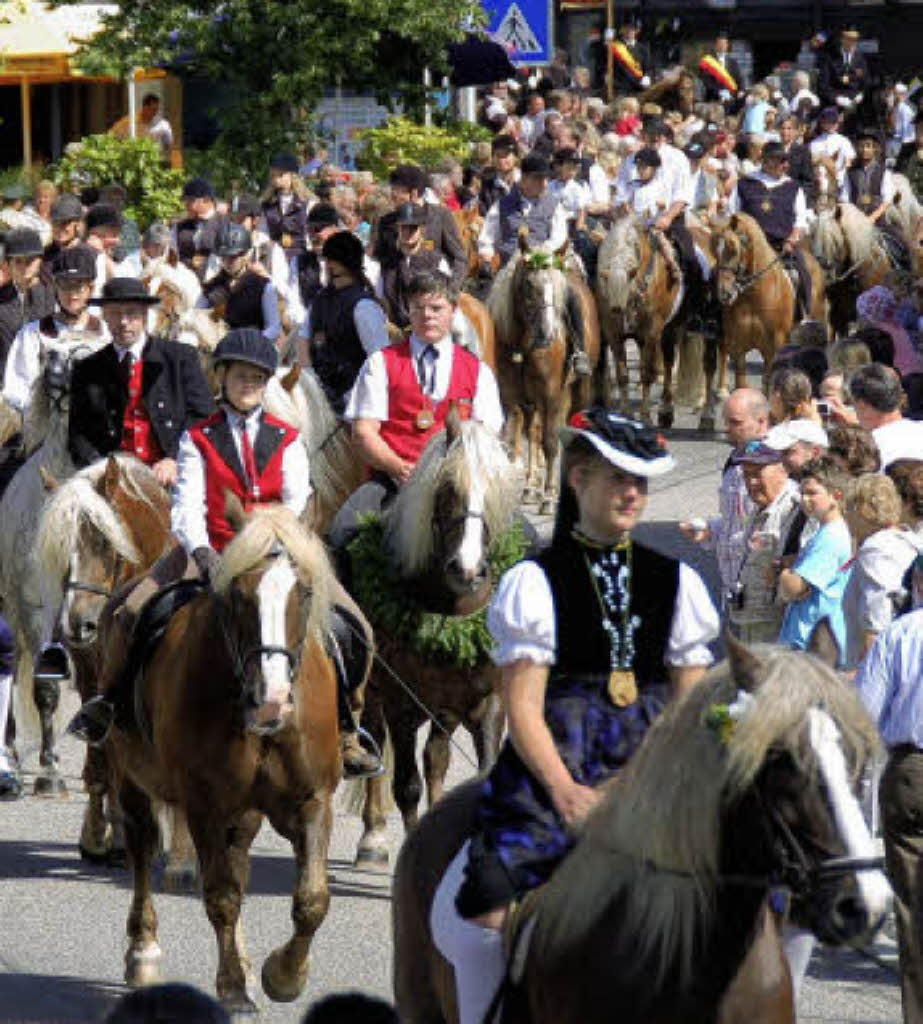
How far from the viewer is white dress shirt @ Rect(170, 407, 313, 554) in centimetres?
1014

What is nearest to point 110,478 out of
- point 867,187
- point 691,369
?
point 691,369

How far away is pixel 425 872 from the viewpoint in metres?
6.97

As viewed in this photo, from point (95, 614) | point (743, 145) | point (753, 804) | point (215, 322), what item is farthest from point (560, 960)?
point (743, 145)

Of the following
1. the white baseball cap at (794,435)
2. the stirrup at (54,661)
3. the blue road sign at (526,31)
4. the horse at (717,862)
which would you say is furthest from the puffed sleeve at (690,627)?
the blue road sign at (526,31)

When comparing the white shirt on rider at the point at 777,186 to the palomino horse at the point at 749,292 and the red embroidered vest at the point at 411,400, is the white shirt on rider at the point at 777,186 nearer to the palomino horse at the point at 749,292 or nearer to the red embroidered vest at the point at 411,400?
the palomino horse at the point at 749,292

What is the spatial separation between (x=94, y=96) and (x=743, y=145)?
14.1m

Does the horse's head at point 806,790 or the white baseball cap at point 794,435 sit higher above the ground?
the horse's head at point 806,790

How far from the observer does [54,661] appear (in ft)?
41.4

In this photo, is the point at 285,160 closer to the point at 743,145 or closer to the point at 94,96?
the point at 743,145

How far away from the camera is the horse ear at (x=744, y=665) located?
5.85m

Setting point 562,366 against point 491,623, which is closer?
point 491,623

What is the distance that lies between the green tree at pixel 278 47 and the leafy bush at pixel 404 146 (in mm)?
797

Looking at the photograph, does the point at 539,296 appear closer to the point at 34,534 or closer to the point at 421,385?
the point at 34,534

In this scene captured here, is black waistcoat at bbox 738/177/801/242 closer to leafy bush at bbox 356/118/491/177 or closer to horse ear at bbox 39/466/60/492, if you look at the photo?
leafy bush at bbox 356/118/491/177
